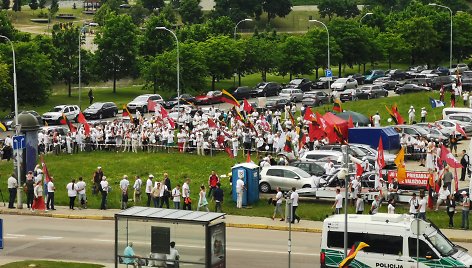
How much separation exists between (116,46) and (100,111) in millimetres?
19799

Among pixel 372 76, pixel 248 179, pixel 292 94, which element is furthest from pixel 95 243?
pixel 372 76

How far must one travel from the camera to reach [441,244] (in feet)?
91.4

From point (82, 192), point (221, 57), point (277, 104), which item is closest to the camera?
point (82, 192)

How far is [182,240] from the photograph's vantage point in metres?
27.3

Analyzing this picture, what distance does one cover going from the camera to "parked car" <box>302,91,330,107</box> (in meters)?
73.3

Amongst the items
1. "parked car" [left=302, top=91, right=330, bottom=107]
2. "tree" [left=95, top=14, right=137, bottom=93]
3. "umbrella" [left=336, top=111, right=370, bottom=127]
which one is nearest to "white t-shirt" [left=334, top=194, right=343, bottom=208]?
"umbrella" [left=336, top=111, right=370, bottom=127]

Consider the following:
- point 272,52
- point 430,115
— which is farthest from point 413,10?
point 430,115

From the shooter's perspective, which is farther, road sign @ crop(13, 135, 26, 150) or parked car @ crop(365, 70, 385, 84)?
parked car @ crop(365, 70, 385, 84)

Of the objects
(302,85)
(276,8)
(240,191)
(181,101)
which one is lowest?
(240,191)

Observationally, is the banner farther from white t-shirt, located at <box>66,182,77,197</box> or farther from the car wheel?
white t-shirt, located at <box>66,182,77,197</box>

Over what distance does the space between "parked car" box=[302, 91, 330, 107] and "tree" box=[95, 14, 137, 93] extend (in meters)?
24.1

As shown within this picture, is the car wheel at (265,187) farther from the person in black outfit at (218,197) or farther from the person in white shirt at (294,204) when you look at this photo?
the person in white shirt at (294,204)

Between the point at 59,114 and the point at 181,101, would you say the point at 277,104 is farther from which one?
the point at 59,114

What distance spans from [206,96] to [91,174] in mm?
33623
